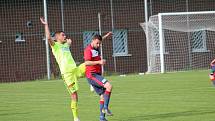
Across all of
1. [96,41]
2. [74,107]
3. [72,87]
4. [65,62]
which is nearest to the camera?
[74,107]

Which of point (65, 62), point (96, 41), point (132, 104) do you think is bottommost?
point (132, 104)

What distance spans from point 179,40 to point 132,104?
71.0 feet

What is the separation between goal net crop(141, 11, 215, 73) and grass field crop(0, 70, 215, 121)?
37.5 ft

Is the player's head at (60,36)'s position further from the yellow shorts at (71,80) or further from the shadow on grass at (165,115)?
the shadow on grass at (165,115)

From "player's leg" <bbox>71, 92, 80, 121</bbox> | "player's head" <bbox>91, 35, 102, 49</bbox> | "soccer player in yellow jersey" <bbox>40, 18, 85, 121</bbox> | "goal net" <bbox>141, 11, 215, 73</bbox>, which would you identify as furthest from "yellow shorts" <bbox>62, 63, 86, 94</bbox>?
"goal net" <bbox>141, 11, 215, 73</bbox>

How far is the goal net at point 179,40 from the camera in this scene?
36781 millimetres

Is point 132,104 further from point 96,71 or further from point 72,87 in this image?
point 72,87

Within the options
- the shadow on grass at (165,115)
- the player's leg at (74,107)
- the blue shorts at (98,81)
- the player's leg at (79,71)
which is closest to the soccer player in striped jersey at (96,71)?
the blue shorts at (98,81)

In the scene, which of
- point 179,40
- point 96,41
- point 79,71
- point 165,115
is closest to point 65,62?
point 79,71

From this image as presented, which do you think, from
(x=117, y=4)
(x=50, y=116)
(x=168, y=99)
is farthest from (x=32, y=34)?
(x=50, y=116)

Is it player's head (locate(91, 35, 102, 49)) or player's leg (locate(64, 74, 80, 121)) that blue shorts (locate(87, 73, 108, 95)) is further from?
player's leg (locate(64, 74, 80, 121))

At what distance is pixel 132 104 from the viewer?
714 inches

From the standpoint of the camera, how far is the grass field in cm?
1494

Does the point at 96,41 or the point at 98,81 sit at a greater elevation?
the point at 96,41
